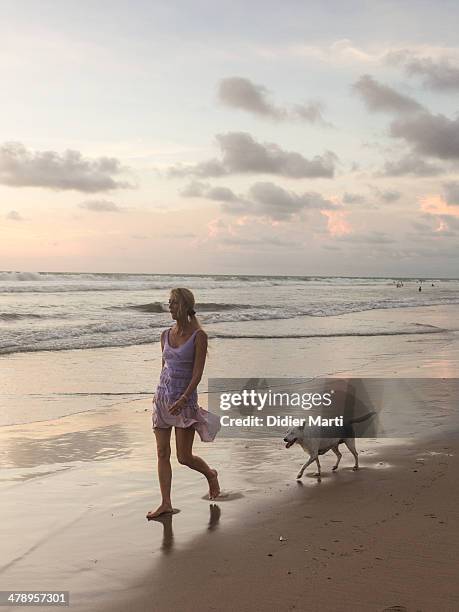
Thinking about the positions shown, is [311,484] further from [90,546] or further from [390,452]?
[90,546]

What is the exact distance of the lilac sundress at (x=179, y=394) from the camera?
217 inches

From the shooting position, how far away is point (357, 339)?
20.9m

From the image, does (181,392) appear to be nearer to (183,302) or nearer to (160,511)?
(183,302)

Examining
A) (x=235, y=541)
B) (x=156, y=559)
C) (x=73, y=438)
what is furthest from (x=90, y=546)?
(x=73, y=438)

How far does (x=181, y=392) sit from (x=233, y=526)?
1.17 metres

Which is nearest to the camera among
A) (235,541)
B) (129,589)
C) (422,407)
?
(129,589)

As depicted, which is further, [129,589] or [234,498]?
[234,498]

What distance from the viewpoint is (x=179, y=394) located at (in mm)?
5555

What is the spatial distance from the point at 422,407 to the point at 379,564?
5.71 m

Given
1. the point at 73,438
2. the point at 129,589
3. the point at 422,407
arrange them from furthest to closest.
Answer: the point at 422,407 → the point at 73,438 → the point at 129,589

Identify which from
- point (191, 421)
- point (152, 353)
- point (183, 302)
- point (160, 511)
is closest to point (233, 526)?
point (160, 511)

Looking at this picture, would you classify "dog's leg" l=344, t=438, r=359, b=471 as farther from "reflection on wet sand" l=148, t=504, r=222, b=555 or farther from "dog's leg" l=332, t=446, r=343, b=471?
"reflection on wet sand" l=148, t=504, r=222, b=555

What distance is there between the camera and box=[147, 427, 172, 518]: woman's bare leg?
5.32 meters

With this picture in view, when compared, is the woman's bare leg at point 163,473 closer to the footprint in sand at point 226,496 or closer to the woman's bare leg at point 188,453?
the woman's bare leg at point 188,453
